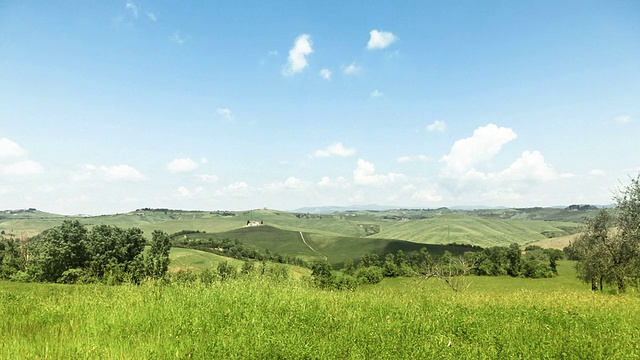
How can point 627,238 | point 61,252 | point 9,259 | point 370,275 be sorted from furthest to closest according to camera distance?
point 370,275 → point 9,259 → point 61,252 → point 627,238

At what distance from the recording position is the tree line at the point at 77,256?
69.2 metres

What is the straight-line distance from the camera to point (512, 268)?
114 metres

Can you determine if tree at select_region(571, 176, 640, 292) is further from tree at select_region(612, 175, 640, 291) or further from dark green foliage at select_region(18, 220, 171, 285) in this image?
dark green foliage at select_region(18, 220, 171, 285)

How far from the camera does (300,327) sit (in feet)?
24.7

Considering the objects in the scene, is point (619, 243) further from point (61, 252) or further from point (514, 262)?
point (61, 252)

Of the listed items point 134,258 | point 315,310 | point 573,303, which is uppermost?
point 315,310

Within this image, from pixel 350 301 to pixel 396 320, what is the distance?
2353 mm

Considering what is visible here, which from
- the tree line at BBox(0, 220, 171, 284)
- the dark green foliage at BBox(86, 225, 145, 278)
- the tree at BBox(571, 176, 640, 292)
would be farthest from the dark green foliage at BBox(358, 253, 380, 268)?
the tree at BBox(571, 176, 640, 292)

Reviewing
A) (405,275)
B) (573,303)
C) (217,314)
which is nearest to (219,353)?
(217,314)

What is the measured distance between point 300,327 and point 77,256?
9082cm

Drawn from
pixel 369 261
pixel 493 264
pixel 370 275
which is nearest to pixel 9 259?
pixel 370 275

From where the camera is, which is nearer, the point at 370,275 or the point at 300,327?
the point at 300,327

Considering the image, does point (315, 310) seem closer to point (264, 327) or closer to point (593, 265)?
point (264, 327)

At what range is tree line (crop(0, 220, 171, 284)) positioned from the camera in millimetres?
69188
